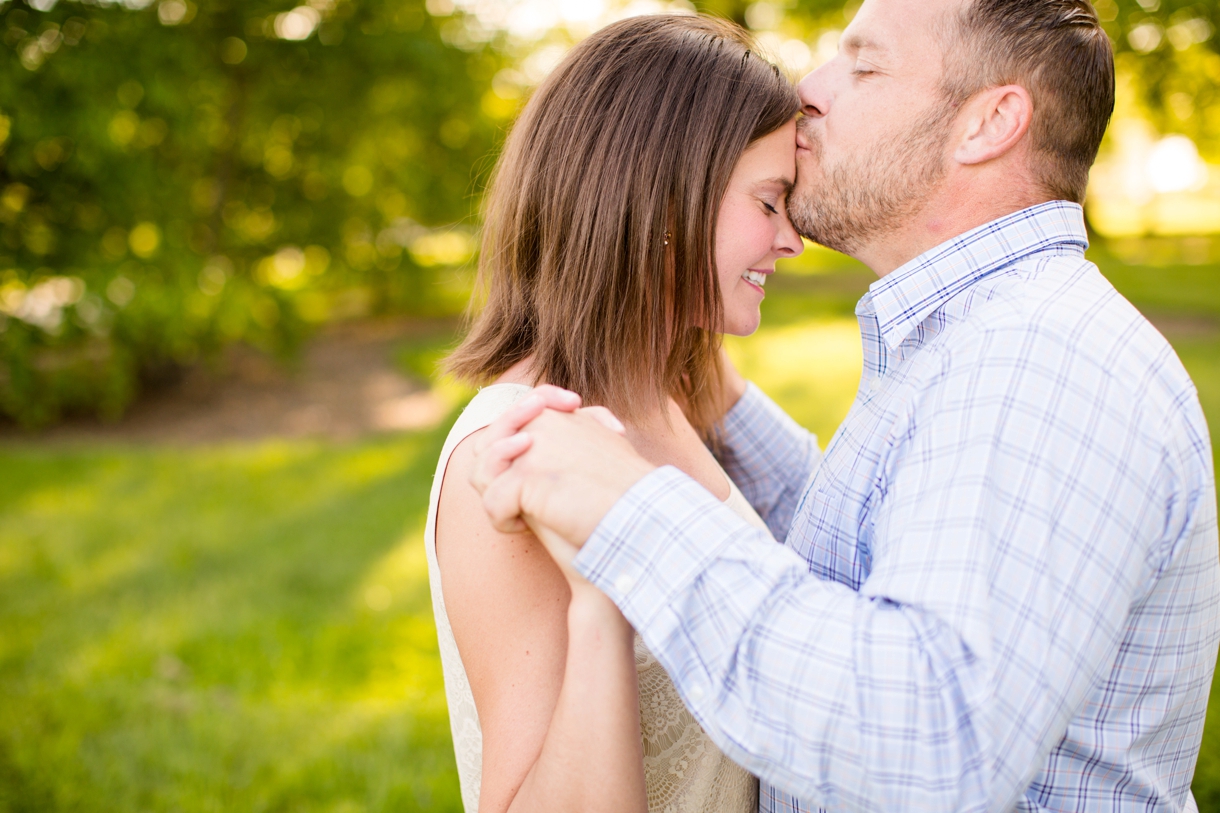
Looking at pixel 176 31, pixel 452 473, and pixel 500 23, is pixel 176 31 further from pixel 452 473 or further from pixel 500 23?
pixel 452 473

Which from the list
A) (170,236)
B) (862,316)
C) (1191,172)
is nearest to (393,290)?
(170,236)

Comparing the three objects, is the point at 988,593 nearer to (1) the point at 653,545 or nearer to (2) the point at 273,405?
(1) the point at 653,545

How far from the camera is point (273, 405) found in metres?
10.6

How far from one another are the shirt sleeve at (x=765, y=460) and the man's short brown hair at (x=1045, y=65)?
1043mm

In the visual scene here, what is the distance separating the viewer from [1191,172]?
197 feet

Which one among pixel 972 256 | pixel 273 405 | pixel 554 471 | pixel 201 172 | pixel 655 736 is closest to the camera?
pixel 554 471

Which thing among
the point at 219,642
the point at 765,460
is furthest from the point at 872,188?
the point at 219,642

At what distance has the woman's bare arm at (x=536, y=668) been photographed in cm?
141

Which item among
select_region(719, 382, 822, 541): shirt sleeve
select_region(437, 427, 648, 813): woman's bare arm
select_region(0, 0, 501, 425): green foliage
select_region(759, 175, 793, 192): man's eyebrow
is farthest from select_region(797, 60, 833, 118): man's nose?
select_region(0, 0, 501, 425): green foliage

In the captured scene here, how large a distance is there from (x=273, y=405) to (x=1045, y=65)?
10.1m

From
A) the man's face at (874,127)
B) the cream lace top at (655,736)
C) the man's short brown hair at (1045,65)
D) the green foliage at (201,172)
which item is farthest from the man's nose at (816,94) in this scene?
the green foliage at (201,172)

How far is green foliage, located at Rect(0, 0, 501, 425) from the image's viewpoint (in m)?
8.39

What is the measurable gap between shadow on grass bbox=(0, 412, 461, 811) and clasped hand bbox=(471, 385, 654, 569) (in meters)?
2.57

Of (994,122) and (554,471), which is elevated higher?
(994,122)
